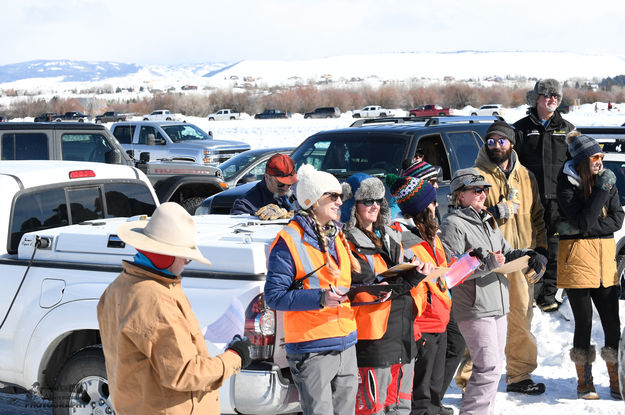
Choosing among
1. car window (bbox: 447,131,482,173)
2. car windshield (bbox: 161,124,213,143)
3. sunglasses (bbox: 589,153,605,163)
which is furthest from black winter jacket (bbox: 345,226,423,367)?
car windshield (bbox: 161,124,213,143)

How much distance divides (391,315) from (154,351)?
179 cm

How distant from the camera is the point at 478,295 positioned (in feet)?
16.3

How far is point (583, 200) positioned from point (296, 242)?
2757 millimetres

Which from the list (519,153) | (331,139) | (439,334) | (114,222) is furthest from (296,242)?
(331,139)

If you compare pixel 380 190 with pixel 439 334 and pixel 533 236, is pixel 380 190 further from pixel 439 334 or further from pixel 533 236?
pixel 533 236

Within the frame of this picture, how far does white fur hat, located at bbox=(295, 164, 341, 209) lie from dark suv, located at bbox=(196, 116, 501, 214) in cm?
394

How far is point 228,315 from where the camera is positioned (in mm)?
3486

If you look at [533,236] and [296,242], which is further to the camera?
[533,236]

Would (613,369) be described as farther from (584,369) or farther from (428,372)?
(428,372)

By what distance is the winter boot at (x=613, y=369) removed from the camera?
224 inches

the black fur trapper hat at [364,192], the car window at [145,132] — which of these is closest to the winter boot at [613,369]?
the black fur trapper hat at [364,192]

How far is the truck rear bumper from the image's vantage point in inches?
158

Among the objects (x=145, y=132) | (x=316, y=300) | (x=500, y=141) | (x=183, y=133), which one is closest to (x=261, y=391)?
(x=316, y=300)

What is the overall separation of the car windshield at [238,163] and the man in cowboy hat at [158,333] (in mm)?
9691
